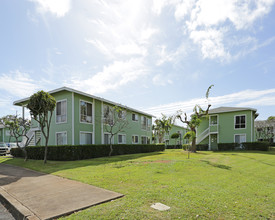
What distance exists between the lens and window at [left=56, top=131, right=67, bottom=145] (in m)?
18.6

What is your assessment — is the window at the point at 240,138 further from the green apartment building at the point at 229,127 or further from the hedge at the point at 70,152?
the hedge at the point at 70,152

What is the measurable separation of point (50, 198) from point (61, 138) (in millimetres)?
14416

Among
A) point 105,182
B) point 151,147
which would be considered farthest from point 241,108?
point 105,182

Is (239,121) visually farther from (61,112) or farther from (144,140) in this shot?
(61,112)

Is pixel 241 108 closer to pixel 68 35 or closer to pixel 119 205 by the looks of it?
pixel 68 35

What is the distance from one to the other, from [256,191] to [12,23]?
1414 cm

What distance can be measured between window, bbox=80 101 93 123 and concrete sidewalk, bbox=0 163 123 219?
1247 cm

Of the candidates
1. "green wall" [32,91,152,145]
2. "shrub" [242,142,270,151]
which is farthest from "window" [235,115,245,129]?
"green wall" [32,91,152,145]

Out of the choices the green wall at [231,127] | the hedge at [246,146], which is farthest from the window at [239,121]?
the hedge at [246,146]

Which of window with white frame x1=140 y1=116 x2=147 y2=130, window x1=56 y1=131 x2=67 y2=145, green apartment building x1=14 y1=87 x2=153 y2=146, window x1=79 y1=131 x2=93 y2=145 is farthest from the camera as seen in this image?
window with white frame x1=140 y1=116 x2=147 y2=130

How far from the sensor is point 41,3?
34.0ft

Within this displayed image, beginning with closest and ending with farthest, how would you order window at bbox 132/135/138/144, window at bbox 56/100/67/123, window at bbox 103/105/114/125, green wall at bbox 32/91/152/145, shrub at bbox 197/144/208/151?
green wall at bbox 32/91/152/145 < window at bbox 56/100/67/123 < window at bbox 103/105/114/125 < window at bbox 132/135/138/144 < shrub at bbox 197/144/208/151

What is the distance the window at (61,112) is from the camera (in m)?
18.9

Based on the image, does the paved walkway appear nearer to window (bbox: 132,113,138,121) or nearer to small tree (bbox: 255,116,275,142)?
window (bbox: 132,113,138,121)
